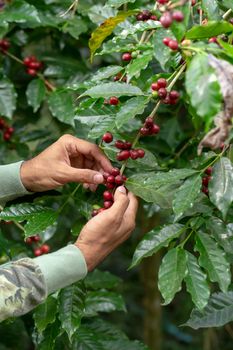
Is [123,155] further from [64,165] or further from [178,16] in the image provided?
[178,16]

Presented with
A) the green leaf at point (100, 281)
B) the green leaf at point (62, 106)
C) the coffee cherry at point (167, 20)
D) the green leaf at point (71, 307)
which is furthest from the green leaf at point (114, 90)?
the green leaf at point (100, 281)

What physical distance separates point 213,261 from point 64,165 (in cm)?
41

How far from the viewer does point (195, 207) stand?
1.41m

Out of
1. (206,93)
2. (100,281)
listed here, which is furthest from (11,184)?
(206,93)

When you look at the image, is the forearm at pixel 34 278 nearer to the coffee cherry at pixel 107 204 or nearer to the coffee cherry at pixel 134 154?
the coffee cherry at pixel 107 204

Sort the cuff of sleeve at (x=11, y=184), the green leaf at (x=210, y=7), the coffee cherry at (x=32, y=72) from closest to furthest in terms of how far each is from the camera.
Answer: the green leaf at (x=210, y=7) < the cuff of sleeve at (x=11, y=184) < the coffee cherry at (x=32, y=72)

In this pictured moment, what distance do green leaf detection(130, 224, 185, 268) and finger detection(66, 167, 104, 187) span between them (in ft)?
0.50

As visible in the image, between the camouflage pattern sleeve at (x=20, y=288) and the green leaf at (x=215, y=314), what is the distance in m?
0.34

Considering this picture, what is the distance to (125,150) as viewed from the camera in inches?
55.8

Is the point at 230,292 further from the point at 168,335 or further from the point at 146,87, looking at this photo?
the point at 168,335

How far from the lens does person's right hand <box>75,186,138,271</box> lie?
4.37ft

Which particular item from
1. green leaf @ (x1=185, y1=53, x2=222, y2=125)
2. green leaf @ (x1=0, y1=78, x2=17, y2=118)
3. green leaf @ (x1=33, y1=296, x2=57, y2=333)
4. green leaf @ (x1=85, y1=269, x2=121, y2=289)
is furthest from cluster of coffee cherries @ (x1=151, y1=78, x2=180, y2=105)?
green leaf @ (x1=85, y1=269, x2=121, y2=289)

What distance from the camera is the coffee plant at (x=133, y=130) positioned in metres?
1.17

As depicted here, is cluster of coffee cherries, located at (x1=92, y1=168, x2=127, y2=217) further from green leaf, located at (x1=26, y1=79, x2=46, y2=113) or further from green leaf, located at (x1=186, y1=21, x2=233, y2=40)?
green leaf, located at (x1=26, y1=79, x2=46, y2=113)
